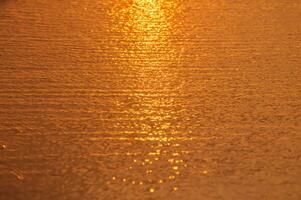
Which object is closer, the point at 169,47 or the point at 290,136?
the point at 290,136

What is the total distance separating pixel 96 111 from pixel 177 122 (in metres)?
0.23

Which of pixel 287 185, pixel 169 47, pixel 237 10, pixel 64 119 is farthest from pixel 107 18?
pixel 287 185

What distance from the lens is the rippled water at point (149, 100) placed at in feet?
4.73

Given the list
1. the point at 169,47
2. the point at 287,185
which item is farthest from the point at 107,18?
the point at 287,185

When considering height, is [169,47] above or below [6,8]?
below

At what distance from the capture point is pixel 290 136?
164 cm

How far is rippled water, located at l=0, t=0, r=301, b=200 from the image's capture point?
4.73 ft

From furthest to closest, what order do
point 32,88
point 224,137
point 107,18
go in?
1. point 107,18
2. point 32,88
3. point 224,137

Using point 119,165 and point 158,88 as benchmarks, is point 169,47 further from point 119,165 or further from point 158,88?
point 119,165

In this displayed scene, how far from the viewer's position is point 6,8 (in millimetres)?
2525

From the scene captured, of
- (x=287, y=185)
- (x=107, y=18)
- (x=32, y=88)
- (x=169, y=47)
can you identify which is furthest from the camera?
(x=107, y=18)

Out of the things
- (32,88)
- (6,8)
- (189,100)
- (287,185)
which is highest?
(6,8)

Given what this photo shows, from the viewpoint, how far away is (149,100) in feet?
5.98

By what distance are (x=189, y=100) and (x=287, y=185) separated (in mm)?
488
